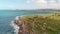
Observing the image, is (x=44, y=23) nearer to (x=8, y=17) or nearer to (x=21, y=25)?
(x=21, y=25)

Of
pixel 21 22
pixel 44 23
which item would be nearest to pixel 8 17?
pixel 21 22

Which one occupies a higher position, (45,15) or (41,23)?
(45,15)

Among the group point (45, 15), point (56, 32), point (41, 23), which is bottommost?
point (56, 32)

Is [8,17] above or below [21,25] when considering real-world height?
above

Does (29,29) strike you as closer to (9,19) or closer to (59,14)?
(9,19)

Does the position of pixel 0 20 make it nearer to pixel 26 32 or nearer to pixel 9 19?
pixel 9 19

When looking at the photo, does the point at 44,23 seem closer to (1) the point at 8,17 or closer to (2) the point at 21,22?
(2) the point at 21,22

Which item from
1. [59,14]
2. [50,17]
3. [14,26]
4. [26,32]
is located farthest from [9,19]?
[59,14]
